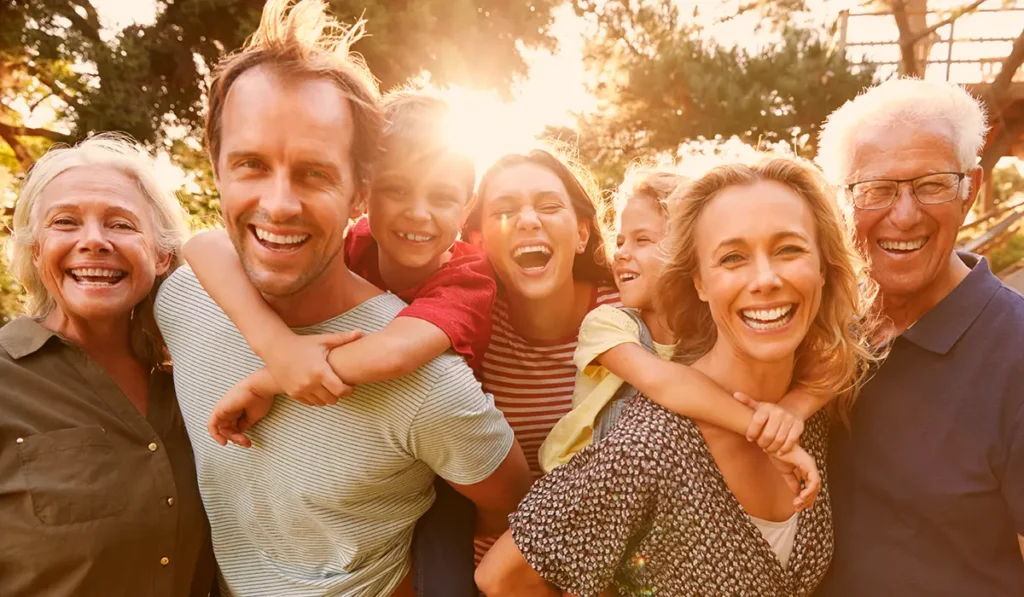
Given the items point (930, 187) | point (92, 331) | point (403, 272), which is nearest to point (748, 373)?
point (930, 187)

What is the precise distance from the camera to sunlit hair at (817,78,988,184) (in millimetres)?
1938

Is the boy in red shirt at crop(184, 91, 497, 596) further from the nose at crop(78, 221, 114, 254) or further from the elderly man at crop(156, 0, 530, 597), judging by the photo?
the nose at crop(78, 221, 114, 254)

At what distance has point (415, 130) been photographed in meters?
2.04

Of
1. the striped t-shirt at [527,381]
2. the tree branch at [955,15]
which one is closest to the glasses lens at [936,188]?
the striped t-shirt at [527,381]

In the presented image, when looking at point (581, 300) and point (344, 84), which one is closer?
point (344, 84)

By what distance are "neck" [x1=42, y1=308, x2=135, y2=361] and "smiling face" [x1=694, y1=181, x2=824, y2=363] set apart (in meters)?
1.73

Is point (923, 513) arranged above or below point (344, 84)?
below

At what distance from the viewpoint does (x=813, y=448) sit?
189 centimetres

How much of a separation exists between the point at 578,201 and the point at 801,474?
1213 mm

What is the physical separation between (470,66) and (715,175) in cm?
440

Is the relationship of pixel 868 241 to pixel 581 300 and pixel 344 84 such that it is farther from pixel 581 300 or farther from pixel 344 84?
pixel 344 84

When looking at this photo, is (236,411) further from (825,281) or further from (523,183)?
(825,281)

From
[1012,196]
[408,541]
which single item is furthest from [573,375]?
[1012,196]

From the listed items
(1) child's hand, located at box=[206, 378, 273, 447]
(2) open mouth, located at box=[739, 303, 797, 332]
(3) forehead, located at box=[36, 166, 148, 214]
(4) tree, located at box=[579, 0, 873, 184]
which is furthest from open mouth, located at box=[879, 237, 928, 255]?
(4) tree, located at box=[579, 0, 873, 184]
